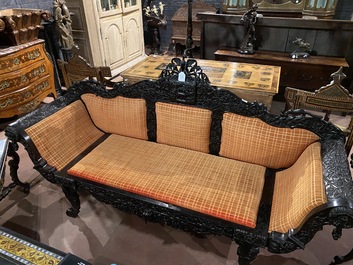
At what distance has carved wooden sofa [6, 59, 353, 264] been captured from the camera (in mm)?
1299

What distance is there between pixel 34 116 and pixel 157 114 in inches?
34.0

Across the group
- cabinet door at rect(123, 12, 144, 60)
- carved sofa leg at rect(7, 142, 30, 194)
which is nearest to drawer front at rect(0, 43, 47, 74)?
carved sofa leg at rect(7, 142, 30, 194)

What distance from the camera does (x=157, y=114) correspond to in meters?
1.91

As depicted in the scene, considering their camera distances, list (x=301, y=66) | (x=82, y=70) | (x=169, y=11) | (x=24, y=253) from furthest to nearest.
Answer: (x=169, y=11) < (x=301, y=66) < (x=82, y=70) < (x=24, y=253)

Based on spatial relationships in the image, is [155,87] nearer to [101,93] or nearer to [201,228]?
[101,93]

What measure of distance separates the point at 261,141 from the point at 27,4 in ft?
11.7

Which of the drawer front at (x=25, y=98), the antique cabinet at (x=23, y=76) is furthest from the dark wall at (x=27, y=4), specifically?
the drawer front at (x=25, y=98)

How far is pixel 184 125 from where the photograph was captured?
184 centimetres

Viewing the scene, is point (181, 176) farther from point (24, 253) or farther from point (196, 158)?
point (24, 253)

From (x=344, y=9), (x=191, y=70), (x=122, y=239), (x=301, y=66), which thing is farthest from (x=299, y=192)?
(x=344, y=9)

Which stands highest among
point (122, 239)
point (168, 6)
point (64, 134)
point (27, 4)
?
point (27, 4)

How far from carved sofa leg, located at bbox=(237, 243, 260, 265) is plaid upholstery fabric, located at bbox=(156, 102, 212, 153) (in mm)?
704

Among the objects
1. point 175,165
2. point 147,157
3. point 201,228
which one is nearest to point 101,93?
point 147,157

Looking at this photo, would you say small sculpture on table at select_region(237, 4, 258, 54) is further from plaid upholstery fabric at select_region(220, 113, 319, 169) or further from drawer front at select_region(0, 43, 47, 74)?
drawer front at select_region(0, 43, 47, 74)
